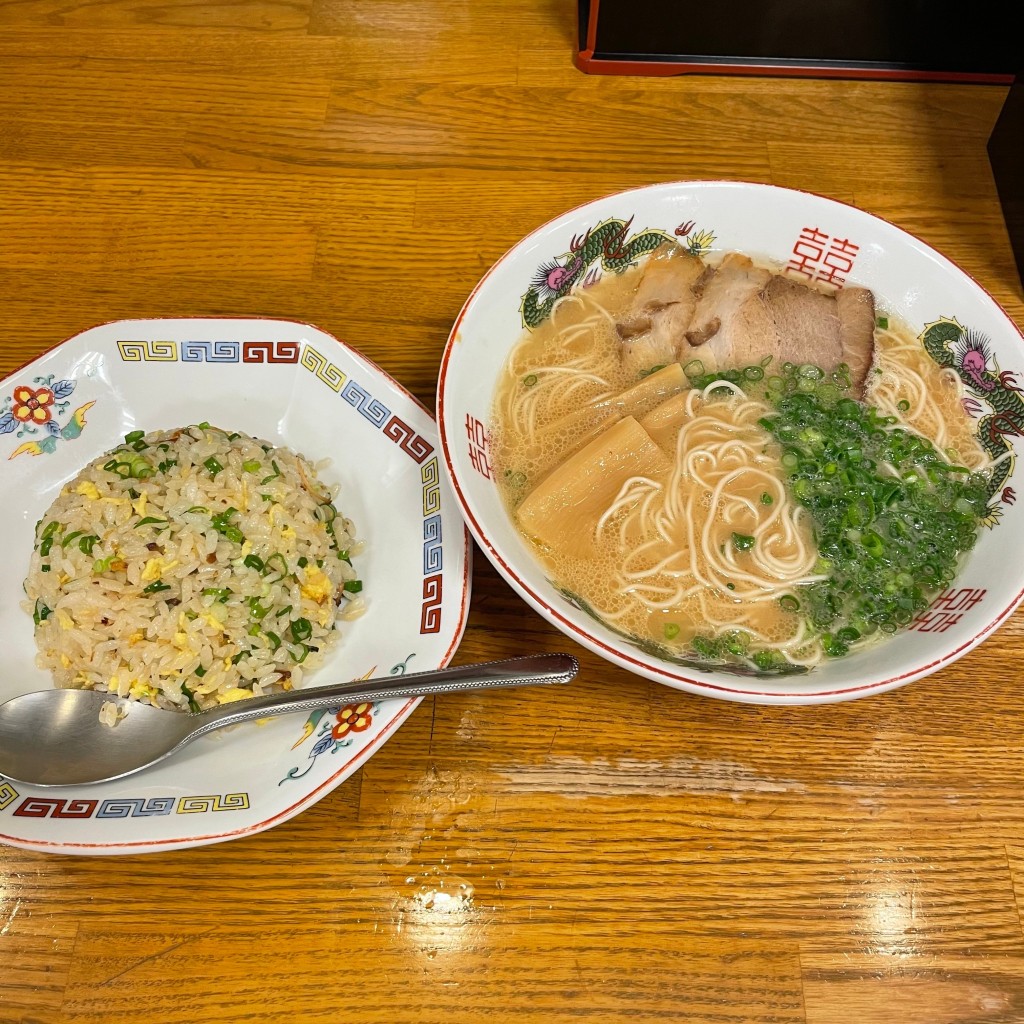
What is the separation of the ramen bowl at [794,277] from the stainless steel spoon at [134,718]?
18cm

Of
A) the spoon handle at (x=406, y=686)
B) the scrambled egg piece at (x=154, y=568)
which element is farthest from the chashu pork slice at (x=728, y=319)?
the scrambled egg piece at (x=154, y=568)

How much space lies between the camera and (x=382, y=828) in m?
1.62

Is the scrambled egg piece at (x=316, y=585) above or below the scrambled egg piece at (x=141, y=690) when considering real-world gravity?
above

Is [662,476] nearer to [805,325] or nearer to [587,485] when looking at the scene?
[587,485]

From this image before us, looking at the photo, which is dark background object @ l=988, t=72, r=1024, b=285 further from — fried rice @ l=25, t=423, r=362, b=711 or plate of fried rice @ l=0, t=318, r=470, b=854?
fried rice @ l=25, t=423, r=362, b=711

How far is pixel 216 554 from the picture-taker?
175 centimetres

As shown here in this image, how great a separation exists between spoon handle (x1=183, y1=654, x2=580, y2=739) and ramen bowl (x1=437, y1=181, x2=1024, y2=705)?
13cm

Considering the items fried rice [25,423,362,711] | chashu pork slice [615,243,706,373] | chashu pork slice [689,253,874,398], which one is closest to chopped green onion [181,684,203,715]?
fried rice [25,423,362,711]

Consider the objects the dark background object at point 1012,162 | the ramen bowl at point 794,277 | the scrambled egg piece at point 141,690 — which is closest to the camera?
the ramen bowl at point 794,277

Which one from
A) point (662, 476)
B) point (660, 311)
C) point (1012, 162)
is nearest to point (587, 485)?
point (662, 476)

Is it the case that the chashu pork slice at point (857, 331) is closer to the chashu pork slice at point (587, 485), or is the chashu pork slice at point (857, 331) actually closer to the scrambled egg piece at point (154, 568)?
the chashu pork slice at point (587, 485)

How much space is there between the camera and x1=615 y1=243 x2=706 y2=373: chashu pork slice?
203 centimetres

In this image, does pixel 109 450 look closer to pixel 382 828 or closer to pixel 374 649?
pixel 374 649

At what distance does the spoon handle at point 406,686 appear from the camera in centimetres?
153
